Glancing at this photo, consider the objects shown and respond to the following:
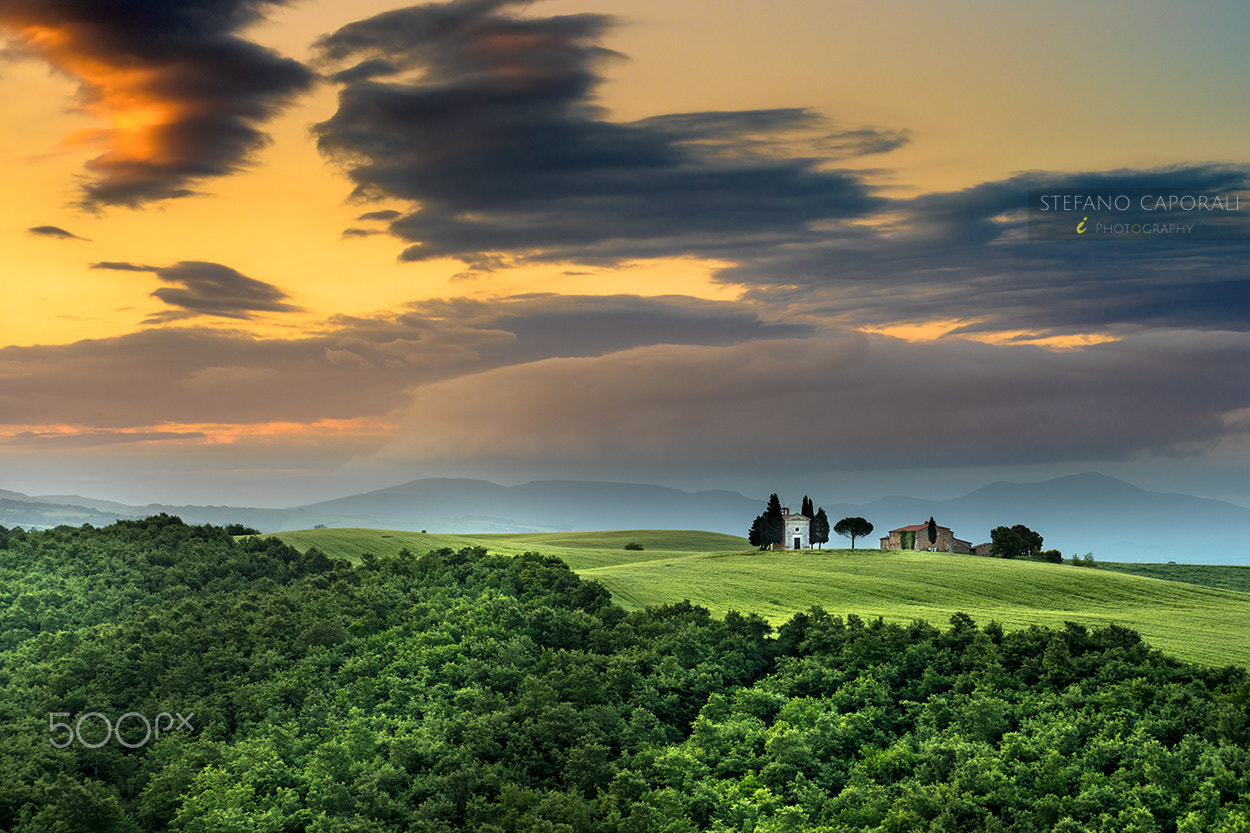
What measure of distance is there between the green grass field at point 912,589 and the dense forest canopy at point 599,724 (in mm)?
13042

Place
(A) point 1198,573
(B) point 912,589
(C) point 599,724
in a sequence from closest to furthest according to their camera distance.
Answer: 1. (C) point 599,724
2. (B) point 912,589
3. (A) point 1198,573

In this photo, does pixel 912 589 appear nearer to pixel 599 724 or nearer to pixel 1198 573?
pixel 599 724

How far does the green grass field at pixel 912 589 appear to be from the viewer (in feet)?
222

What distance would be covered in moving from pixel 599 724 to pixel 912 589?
5218cm

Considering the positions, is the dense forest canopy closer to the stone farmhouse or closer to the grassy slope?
the grassy slope

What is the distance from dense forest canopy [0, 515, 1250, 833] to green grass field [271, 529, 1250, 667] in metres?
13.0

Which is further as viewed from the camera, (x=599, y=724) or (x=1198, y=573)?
(x=1198, y=573)

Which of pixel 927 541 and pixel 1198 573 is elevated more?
pixel 927 541

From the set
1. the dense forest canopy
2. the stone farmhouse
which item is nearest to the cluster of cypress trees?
the stone farmhouse

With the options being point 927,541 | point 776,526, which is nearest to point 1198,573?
point 927,541

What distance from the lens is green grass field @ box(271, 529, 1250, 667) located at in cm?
6762

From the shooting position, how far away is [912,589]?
8900 cm

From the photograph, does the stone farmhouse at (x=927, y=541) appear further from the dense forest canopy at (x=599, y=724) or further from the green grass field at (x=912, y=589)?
the dense forest canopy at (x=599, y=724)

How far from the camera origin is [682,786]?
40906 millimetres
